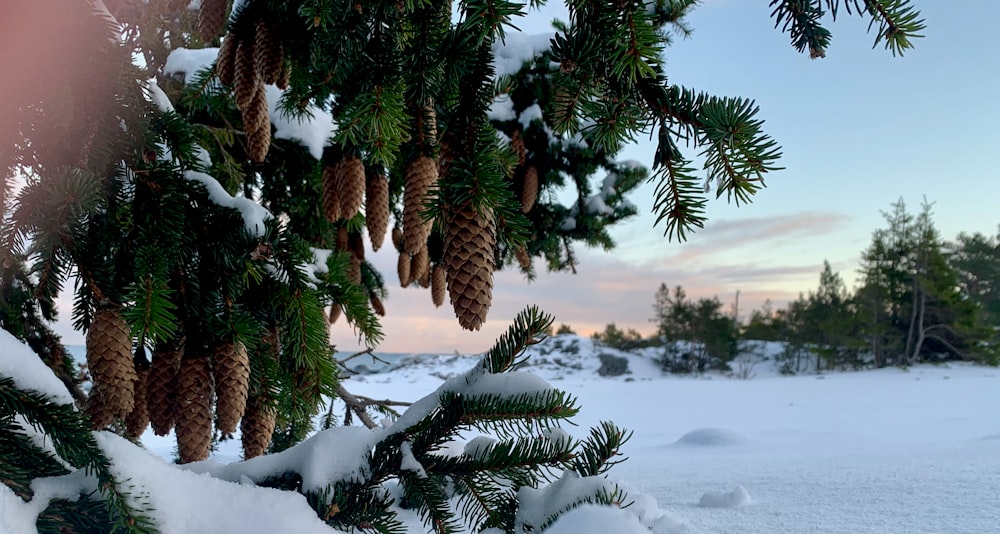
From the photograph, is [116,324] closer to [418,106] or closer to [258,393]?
[258,393]

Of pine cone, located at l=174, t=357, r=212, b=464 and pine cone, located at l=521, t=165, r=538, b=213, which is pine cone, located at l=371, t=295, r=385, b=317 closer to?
pine cone, located at l=521, t=165, r=538, b=213

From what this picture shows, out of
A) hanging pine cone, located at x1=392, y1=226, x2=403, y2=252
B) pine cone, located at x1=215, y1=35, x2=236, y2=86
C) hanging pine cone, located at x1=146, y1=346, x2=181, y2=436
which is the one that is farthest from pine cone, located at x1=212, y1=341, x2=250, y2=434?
hanging pine cone, located at x1=392, y1=226, x2=403, y2=252

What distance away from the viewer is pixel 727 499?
243cm

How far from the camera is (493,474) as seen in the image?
0.86 metres

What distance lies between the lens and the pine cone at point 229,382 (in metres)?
1.12

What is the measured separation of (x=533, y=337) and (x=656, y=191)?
0.95ft

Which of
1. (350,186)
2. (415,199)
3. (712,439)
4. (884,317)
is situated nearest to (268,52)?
(350,186)

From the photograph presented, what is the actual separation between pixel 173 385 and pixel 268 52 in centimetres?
79

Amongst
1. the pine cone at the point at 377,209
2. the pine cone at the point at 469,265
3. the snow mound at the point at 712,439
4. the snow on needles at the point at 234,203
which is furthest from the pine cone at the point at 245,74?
the snow mound at the point at 712,439

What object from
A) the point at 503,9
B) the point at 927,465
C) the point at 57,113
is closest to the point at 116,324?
the point at 57,113

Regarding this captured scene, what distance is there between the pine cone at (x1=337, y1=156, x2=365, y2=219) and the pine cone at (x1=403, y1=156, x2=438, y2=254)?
0.55 metres

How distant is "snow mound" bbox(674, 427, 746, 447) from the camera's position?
4809mm

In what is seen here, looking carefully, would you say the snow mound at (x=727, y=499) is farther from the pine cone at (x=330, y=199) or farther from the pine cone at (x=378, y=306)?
the pine cone at (x=330, y=199)

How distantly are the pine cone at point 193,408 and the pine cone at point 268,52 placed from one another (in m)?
0.68
